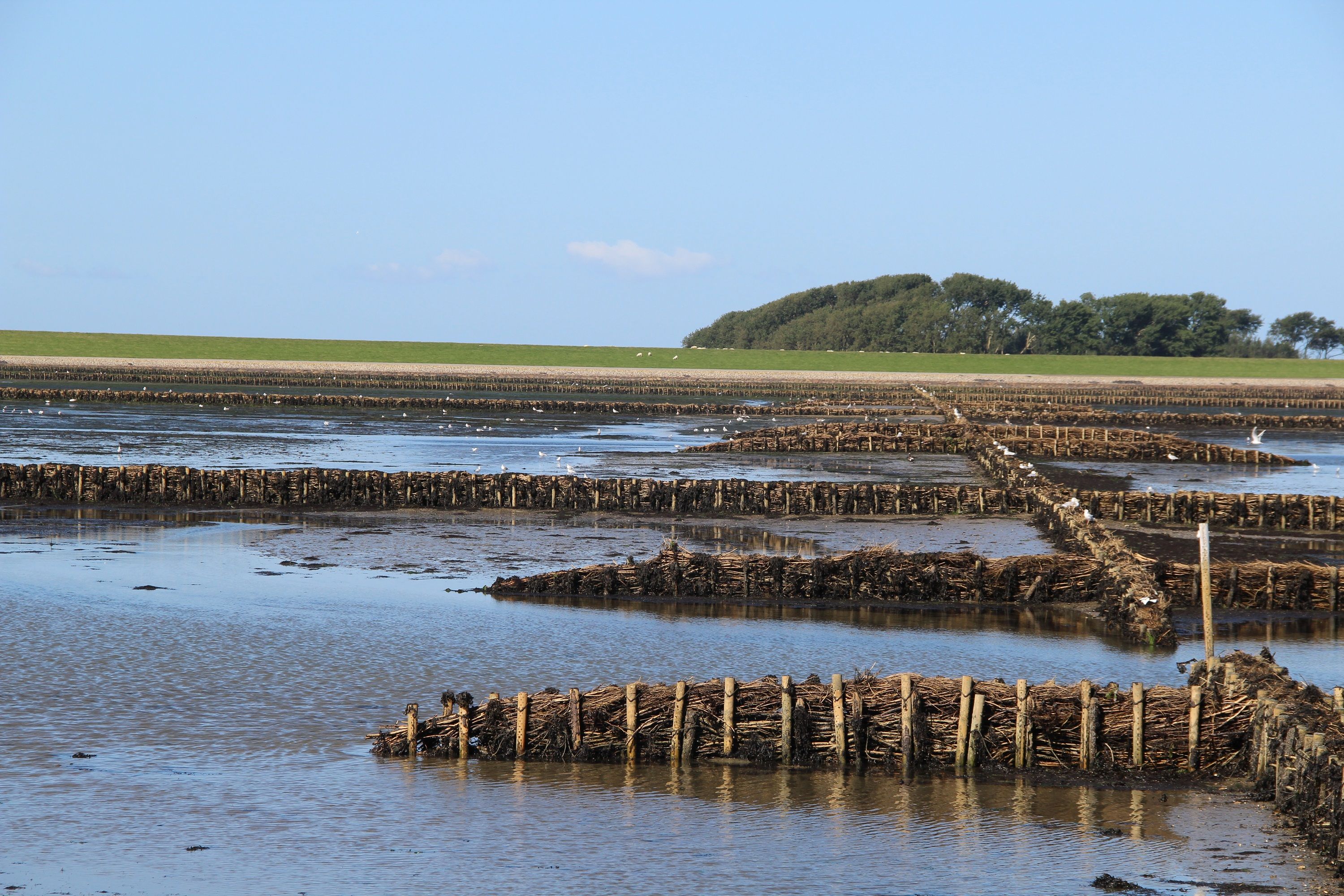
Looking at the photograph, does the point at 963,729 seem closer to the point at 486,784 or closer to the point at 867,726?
the point at 867,726

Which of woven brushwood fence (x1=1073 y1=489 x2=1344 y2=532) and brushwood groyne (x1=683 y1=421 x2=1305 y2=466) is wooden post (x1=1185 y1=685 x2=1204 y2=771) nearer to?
woven brushwood fence (x1=1073 y1=489 x2=1344 y2=532)

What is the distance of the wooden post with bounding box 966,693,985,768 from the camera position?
49.6 feet

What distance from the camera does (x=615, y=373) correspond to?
16112 centimetres

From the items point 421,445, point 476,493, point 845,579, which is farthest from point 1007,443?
point 845,579

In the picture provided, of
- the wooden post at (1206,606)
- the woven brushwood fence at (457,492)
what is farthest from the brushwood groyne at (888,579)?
the woven brushwood fence at (457,492)

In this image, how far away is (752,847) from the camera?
1288 cm

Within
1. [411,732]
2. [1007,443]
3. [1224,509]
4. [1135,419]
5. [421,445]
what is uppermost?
[1135,419]

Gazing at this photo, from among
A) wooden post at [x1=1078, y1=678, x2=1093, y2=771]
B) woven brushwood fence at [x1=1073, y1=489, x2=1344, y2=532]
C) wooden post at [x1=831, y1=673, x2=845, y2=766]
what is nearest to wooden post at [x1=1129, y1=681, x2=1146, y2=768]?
wooden post at [x1=1078, y1=678, x2=1093, y2=771]

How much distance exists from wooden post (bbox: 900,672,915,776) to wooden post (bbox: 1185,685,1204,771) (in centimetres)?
309

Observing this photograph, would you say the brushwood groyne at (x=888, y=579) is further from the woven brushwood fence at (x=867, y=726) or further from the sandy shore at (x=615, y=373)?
the sandy shore at (x=615, y=373)

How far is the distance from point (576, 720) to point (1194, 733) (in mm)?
7002

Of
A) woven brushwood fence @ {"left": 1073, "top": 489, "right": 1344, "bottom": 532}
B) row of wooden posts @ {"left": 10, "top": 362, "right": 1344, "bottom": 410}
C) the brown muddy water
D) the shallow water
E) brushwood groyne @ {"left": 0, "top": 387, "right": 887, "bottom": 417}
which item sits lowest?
the brown muddy water

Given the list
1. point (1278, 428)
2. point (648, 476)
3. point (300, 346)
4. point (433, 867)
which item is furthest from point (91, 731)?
point (300, 346)

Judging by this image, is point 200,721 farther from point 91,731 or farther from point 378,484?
point 378,484
